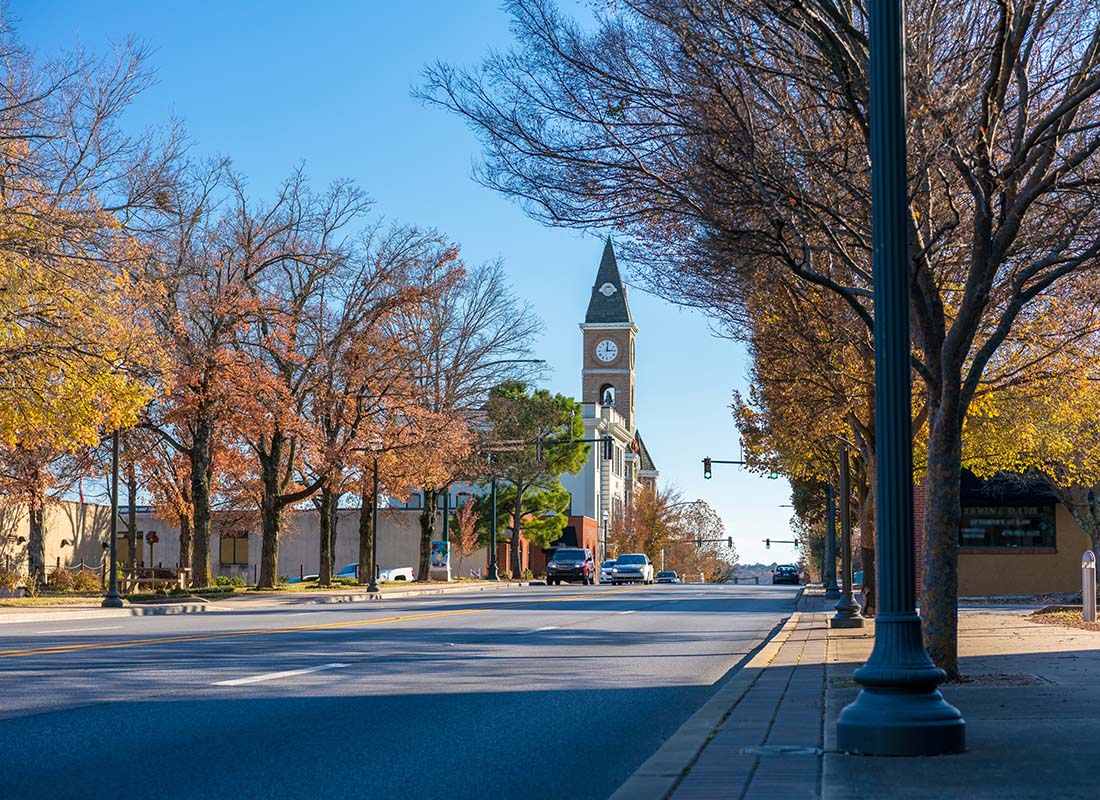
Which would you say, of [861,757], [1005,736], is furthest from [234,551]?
[861,757]

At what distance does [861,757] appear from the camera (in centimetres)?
702

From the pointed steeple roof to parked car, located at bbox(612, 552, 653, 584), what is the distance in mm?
50152

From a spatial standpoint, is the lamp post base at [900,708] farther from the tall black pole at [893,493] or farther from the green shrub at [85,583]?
the green shrub at [85,583]

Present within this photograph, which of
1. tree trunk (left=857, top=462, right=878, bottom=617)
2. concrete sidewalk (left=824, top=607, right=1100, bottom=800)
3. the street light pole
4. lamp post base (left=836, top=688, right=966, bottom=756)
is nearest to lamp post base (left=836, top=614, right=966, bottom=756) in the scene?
lamp post base (left=836, top=688, right=966, bottom=756)

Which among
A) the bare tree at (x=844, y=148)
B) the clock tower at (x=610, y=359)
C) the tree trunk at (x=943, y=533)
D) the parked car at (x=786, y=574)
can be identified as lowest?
the parked car at (x=786, y=574)

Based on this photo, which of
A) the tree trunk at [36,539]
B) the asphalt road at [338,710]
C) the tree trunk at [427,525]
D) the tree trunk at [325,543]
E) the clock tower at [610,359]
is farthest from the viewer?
the clock tower at [610,359]

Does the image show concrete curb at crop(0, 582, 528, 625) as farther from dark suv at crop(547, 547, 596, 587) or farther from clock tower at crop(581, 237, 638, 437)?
clock tower at crop(581, 237, 638, 437)

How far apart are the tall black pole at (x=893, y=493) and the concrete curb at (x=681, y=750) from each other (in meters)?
0.94

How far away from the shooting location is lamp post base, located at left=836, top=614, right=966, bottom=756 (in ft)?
23.0

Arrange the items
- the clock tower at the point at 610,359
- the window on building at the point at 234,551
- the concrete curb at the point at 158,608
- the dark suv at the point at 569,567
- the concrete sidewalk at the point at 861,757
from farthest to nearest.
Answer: the clock tower at the point at 610,359 < the window on building at the point at 234,551 < the dark suv at the point at 569,567 < the concrete curb at the point at 158,608 < the concrete sidewalk at the point at 861,757

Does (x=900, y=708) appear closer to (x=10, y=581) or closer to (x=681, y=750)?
(x=681, y=750)

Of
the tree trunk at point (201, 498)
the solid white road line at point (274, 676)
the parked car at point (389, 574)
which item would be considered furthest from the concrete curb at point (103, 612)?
the parked car at point (389, 574)

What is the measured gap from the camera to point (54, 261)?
2570 cm

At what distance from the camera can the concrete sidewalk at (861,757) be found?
613cm
